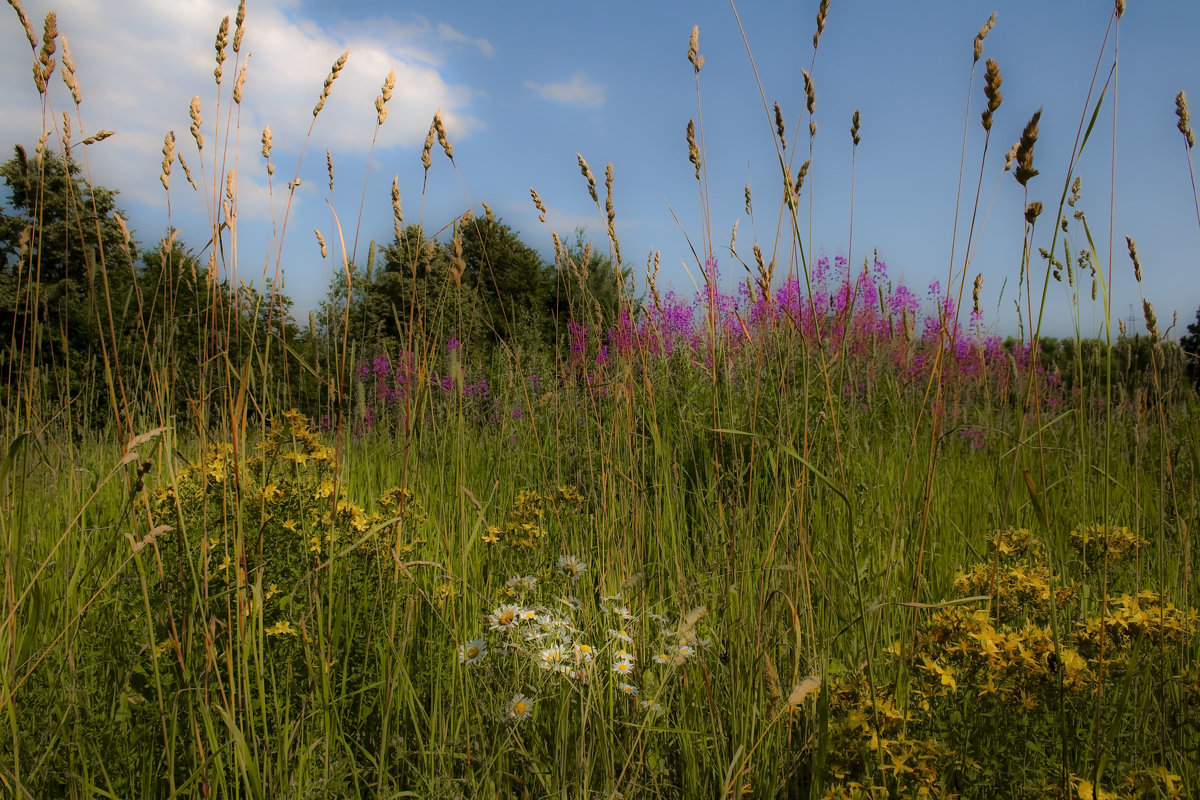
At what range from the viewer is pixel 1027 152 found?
115cm

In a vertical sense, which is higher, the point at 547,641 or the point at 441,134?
the point at 441,134

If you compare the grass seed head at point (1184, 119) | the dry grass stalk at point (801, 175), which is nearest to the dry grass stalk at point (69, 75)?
the dry grass stalk at point (801, 175)

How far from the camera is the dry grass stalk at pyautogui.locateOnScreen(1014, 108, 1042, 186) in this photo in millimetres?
1129

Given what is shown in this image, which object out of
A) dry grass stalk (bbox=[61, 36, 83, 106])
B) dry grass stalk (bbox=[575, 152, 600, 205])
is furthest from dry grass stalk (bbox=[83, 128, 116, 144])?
dry grass stalk (bbox=[575, 152, 600, 205])

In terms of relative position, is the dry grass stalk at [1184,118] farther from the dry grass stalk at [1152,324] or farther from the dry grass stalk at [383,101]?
the dry grass stalk at [383,101]

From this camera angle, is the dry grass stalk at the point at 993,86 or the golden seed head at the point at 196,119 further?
the golden seed head at the point at 196,119

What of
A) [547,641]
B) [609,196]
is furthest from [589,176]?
[547,641]

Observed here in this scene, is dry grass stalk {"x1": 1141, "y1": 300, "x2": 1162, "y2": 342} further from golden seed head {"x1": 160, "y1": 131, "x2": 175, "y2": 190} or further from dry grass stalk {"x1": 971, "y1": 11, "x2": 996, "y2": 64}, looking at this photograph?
golden seed head {"x1": 160, "y1": 131, "x2": 175, "y2": 190}

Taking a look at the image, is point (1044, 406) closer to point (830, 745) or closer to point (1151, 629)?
point (1151, 629)

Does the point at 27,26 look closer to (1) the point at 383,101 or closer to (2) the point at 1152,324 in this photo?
(1) the point at 383,101

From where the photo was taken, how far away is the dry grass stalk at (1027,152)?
113 centimetres

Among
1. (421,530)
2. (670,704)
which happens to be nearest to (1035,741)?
(670,704)

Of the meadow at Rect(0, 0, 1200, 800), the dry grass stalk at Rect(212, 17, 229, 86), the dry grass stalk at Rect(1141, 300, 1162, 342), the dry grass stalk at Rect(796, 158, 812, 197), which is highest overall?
the dry grass stalk at Rect(212, 17, 229, 86)

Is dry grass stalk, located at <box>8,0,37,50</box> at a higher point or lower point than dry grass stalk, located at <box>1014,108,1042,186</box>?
higher
